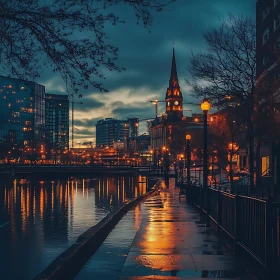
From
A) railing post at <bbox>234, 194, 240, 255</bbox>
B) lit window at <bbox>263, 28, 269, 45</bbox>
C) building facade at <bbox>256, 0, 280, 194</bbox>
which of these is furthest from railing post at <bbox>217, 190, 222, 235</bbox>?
lit window at <bbox>263, 28, 269, 45</bbox>

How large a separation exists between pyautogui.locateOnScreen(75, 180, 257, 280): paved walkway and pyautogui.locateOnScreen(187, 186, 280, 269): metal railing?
441 millimetres

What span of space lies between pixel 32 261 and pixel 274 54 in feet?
67.9

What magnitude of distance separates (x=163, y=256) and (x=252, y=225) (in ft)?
8.11

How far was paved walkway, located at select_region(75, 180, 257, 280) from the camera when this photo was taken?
10367 millimetres

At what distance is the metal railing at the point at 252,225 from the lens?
924 centimetres

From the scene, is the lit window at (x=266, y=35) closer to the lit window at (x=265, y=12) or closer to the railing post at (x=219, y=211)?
the lit window at (x=265, y=12)

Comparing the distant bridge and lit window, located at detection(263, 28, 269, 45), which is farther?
the distant bridge

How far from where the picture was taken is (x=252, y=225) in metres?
10.7

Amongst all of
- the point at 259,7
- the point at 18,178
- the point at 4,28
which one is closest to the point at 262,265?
the point at 4,28

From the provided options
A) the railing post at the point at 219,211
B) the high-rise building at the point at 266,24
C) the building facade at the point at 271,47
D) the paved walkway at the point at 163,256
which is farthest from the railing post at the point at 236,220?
the high-rise building at the point at 266,24

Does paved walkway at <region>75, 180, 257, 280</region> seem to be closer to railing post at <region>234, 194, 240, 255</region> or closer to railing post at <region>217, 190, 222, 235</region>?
railing post at <region>234, 194, 240, 255</region>

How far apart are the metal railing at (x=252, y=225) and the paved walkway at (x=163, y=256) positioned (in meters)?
0.44

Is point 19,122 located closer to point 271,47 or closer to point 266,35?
point 266,35

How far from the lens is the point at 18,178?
126312 mm
